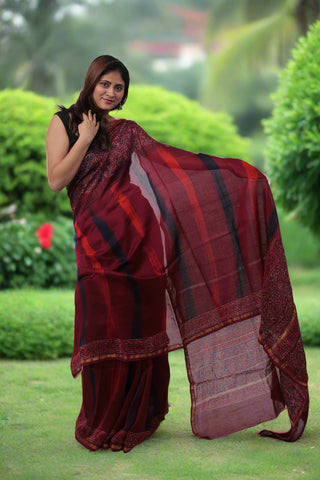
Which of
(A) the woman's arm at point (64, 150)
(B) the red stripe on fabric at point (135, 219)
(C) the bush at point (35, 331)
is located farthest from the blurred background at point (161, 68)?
(A) the woman's arm at point (64, 150)

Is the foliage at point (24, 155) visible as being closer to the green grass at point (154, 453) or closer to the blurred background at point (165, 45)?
the green grass at point (154, 453)

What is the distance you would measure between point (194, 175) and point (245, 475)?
1.58 m

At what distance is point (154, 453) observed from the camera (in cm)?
355

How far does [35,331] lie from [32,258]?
2.40 m

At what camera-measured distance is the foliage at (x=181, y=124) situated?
406 inches

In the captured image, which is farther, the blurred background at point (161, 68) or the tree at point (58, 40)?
the tree at point (58, 40)

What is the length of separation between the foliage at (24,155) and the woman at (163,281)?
218 inches

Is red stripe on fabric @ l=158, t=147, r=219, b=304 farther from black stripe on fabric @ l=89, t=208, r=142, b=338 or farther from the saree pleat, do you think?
the saree pleat

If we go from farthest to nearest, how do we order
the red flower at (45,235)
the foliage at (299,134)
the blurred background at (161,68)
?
1. the blurred background at (161,68)
2. the red flower at (45,235)
3. the foliage at (299,134)

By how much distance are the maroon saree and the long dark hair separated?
0.06 m

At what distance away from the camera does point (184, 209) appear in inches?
153

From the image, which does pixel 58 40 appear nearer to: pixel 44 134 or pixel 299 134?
pixel 44 134

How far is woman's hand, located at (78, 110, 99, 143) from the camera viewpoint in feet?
11.8

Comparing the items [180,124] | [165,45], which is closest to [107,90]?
[180,124]
